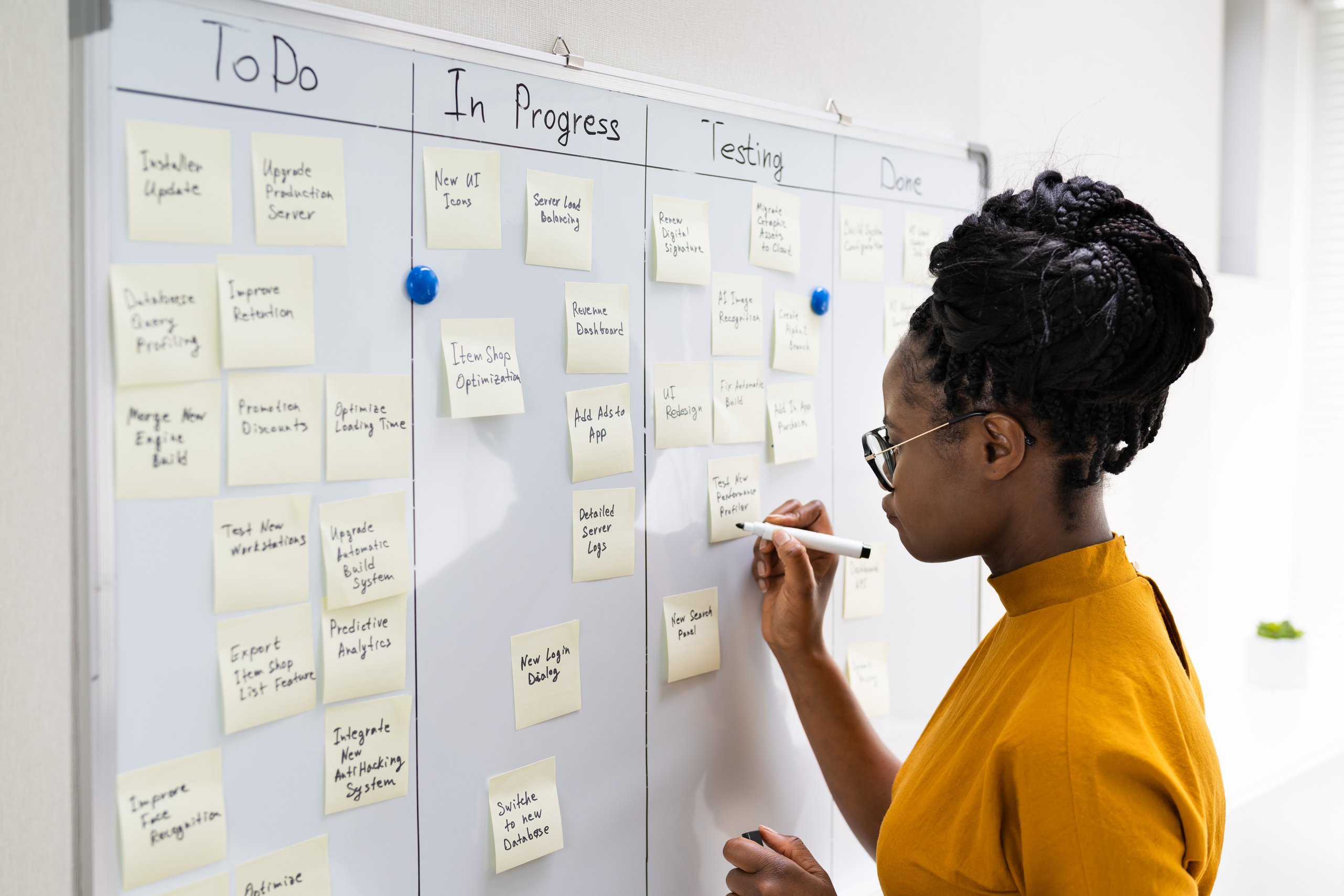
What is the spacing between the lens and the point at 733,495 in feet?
Answer: 3.91

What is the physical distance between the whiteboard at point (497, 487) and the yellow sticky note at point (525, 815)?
12mm

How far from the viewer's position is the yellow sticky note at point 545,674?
1.00 metres

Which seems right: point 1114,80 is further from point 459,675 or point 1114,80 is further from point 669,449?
point 459,675

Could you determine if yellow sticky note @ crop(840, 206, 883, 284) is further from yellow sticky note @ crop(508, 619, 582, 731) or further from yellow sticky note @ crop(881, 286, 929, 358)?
yellow sticky note @ crop(508, 619, 582, 731)

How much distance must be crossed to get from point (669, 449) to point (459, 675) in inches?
14.1

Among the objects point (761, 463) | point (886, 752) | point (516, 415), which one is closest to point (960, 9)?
point (761, 463)

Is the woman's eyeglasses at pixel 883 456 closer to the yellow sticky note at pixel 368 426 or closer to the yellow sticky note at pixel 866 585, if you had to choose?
the yellow sticky note at pixel 866 585

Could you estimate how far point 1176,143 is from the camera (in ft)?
6.54

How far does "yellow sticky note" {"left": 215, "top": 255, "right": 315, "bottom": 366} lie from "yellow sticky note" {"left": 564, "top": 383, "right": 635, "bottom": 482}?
291 millimetres

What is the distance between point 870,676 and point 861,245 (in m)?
0.63

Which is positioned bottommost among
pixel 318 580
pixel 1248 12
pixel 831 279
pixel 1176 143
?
pixel 318 580

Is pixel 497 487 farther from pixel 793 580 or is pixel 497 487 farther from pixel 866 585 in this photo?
pixel 866 585

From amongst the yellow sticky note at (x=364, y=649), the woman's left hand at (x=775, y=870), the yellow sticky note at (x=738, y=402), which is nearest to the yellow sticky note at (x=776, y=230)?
the yellow sticky note at (x=738, y=402)

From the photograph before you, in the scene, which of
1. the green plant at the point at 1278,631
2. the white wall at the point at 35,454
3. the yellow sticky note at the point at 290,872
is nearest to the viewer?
the white wall at the point at 35,454
